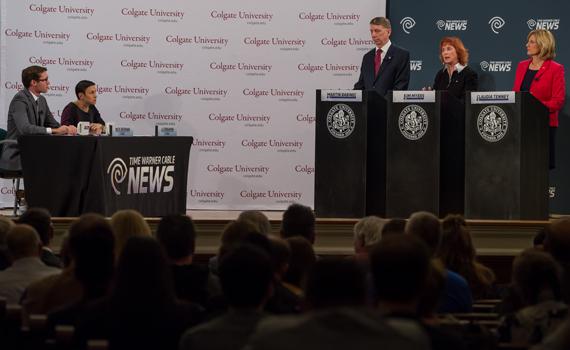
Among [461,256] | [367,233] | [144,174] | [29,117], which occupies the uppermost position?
[29,117]

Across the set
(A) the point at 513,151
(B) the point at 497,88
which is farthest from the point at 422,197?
(B) the point at 497,88

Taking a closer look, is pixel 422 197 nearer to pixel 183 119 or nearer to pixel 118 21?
pixel 183 119

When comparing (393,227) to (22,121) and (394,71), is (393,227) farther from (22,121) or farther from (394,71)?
(22,121)

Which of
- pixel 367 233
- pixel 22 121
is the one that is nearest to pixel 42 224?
pixel 367 233

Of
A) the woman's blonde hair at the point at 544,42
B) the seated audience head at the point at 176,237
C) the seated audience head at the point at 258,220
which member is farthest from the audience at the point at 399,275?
the woman's blonde hair at the point at 544,42

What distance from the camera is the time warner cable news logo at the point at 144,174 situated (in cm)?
892

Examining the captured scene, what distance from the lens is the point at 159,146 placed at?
9359 mm

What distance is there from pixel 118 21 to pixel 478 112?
16.9 feet

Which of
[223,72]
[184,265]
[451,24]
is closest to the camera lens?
[184,265]

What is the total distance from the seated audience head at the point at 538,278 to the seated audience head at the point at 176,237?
1.50 metres

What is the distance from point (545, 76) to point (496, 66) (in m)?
1.64

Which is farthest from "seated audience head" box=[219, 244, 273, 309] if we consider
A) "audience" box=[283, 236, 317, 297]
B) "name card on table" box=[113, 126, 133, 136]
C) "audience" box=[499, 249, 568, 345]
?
"name card on table" box=[113, 126, 133, 136]

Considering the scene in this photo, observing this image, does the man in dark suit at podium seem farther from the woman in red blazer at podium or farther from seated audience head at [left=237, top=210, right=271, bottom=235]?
seated audience head at [left=237, top=210, right=271, bottom=235]

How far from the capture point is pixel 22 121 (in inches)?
389
